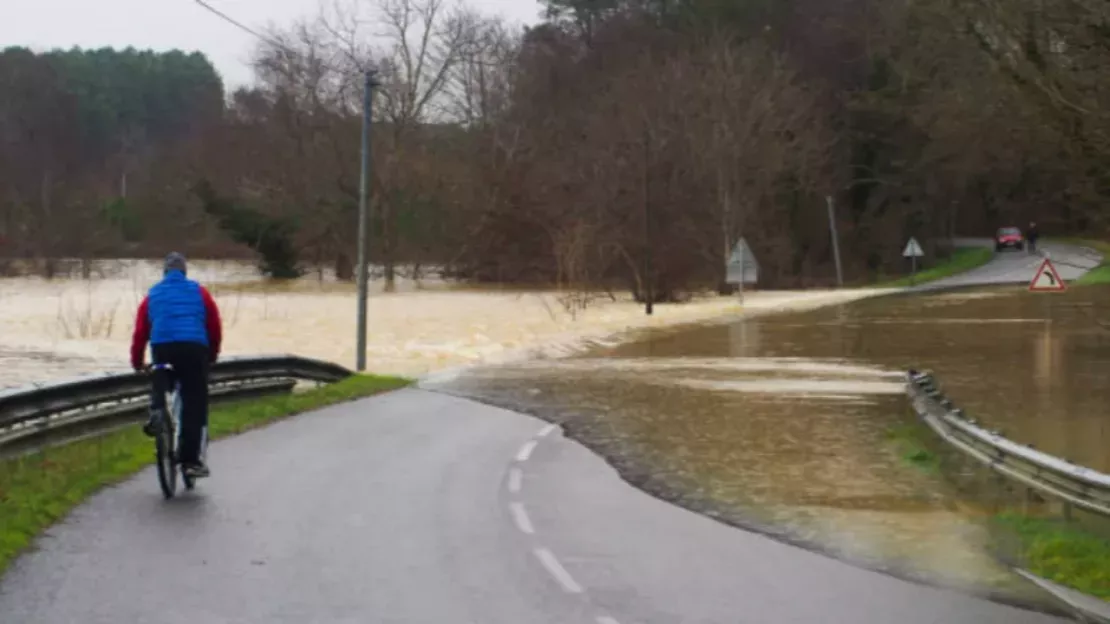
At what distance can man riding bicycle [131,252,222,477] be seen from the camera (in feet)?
39.2

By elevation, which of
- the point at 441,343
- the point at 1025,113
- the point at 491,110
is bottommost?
the point at 441,343

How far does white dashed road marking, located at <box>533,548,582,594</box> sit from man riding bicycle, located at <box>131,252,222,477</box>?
3.59 meters

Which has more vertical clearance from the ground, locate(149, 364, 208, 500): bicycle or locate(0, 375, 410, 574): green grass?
locate(149, 364, 208, 500): bicycle

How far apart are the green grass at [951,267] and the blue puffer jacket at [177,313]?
70.7 meters

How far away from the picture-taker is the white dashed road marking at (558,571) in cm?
890

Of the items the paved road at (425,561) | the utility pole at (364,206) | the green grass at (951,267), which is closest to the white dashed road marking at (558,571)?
the paved road at (425,561)

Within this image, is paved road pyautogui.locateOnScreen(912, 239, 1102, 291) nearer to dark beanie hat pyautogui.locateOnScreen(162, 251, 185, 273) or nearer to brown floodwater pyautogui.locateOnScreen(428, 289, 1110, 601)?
brown floodwater pyautogui.locateOnScreen(428, 289, 1110, 601)

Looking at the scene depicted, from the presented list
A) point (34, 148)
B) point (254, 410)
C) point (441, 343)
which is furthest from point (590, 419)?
point (34, 148)

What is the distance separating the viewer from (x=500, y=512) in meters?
12.0

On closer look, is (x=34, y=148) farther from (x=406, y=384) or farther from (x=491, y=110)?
(x=406, y=384)

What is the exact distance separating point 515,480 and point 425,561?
4.39m

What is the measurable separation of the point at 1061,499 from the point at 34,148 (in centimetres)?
12166

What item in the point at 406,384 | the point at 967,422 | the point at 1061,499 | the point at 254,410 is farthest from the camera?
the point at 406,384

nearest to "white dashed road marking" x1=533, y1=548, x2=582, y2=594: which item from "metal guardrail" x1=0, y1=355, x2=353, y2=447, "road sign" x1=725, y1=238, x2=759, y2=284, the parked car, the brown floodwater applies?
the brown floodwater
